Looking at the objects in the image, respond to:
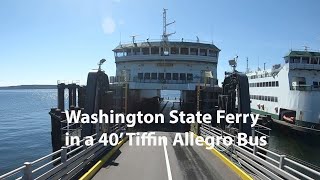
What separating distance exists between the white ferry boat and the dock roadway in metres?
22.8

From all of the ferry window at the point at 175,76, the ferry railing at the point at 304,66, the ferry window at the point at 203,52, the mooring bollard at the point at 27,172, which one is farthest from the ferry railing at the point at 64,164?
the ferry railing at the point at 304,66

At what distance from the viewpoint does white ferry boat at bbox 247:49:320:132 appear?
115 feet

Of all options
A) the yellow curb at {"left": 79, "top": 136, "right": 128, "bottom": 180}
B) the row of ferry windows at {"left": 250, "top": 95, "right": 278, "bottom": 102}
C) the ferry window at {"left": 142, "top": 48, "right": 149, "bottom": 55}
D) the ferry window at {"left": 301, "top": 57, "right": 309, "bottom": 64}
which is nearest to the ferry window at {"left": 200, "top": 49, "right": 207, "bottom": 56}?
the ferry window at {"left": 142, "top": 48, "right": 149, "bottom": 55}

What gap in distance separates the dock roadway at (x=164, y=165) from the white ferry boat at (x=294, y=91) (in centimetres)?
2283

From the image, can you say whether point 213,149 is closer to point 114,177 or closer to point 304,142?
point 114,177

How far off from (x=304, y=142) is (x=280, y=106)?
342 inches

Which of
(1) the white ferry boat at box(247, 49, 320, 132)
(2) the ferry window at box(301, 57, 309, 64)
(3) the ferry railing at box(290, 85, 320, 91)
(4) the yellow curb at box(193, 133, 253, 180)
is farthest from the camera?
(2) the ferry window at box(301, 57, 309, 64)

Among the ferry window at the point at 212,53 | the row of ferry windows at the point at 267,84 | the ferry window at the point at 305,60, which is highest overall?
the ferry window at the point at 212,53

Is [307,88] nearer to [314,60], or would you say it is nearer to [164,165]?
[314,60]

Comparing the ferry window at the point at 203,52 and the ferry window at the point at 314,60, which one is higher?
the ferry window at the point at 203,52

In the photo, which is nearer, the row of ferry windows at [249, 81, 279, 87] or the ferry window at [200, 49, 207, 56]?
the ferry window at [200, 49, 207, 56]

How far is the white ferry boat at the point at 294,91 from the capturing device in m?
35.0

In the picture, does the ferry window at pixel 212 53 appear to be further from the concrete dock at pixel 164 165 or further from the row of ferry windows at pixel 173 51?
the concrete dock at pixel 164 165

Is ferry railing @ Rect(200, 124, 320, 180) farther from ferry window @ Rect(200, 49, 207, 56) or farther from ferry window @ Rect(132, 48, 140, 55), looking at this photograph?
ferry window @ Rect(132, 48, 140, 55)
